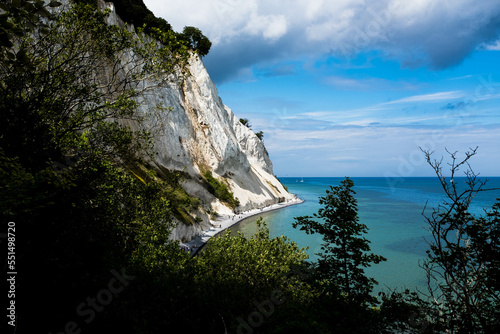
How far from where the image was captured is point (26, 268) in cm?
638

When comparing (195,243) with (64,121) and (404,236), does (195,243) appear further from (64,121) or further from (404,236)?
(404,236)

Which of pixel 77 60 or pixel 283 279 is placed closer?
pixel 77 60

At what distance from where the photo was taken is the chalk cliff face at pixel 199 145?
1578 inches

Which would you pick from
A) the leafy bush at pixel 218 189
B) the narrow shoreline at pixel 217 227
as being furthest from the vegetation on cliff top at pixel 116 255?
the leafy bush at pixel 218 189

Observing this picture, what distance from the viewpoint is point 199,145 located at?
51125 mm

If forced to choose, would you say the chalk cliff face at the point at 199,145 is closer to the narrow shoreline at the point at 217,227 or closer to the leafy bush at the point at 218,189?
the narrow shoreline at the point at 217,227

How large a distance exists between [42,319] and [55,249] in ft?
5.23

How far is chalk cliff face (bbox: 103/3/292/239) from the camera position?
4008 centimetres

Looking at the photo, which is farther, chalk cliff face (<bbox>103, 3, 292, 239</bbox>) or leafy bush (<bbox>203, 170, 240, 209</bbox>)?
leafy bush (<bbox>203, 170, 240, 209</bbox>)

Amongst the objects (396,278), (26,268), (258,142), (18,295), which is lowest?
(396,278)

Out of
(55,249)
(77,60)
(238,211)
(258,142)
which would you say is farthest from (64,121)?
(258,142)

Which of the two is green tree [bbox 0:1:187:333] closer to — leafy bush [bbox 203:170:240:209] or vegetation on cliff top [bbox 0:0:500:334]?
vegetation on cliff top [bbox 0:0:500:334]

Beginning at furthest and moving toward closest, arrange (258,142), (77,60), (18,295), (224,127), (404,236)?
1. (258,142)
2. (224,127)
3. (404,236)
4. (77,60)
5. (18,295)

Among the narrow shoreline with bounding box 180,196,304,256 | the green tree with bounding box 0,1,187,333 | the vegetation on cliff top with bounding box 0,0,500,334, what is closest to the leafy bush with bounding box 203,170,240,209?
the narrow shoreline with bounding box 180,196,304,256
